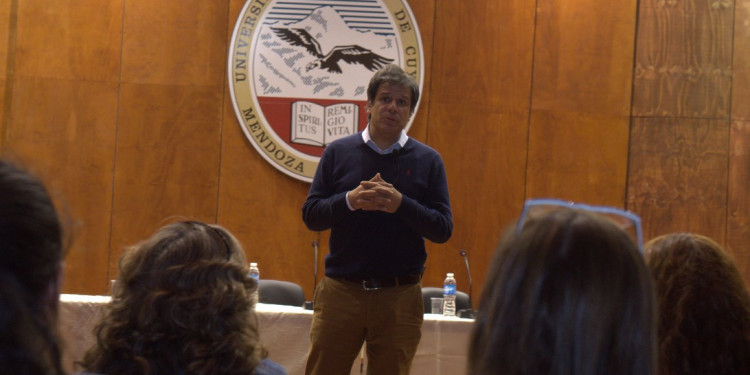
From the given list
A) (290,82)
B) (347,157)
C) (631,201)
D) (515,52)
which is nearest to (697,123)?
(631,201)

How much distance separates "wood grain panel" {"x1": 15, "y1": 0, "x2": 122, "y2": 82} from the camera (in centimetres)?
534

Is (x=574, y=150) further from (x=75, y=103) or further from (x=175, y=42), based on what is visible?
(x=75, y=103)

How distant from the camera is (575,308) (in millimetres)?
835

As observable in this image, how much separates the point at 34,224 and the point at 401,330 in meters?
2.39

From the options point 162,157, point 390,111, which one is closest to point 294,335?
point 390,111

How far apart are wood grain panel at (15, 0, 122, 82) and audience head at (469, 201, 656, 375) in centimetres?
503

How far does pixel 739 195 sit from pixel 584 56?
1523 millimetres

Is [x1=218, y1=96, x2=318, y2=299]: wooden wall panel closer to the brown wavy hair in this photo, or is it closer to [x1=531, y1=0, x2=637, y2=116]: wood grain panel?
[x1=531, y1=0, x2=637, y2=116]: wood grain panel

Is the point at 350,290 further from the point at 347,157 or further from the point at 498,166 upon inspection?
the point at 498,166

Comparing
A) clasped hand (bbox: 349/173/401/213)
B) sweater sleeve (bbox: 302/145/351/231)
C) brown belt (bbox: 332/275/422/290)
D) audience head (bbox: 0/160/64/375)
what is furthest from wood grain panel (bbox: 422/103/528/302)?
audience head (bbox: 0/160/64/375)

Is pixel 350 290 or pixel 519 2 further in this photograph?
pixel 519 2

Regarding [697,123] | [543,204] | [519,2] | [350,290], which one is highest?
[519,2]

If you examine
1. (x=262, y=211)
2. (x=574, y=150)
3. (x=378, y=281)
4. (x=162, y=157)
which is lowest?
(x=378, y=281)

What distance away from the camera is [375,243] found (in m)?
3.08
